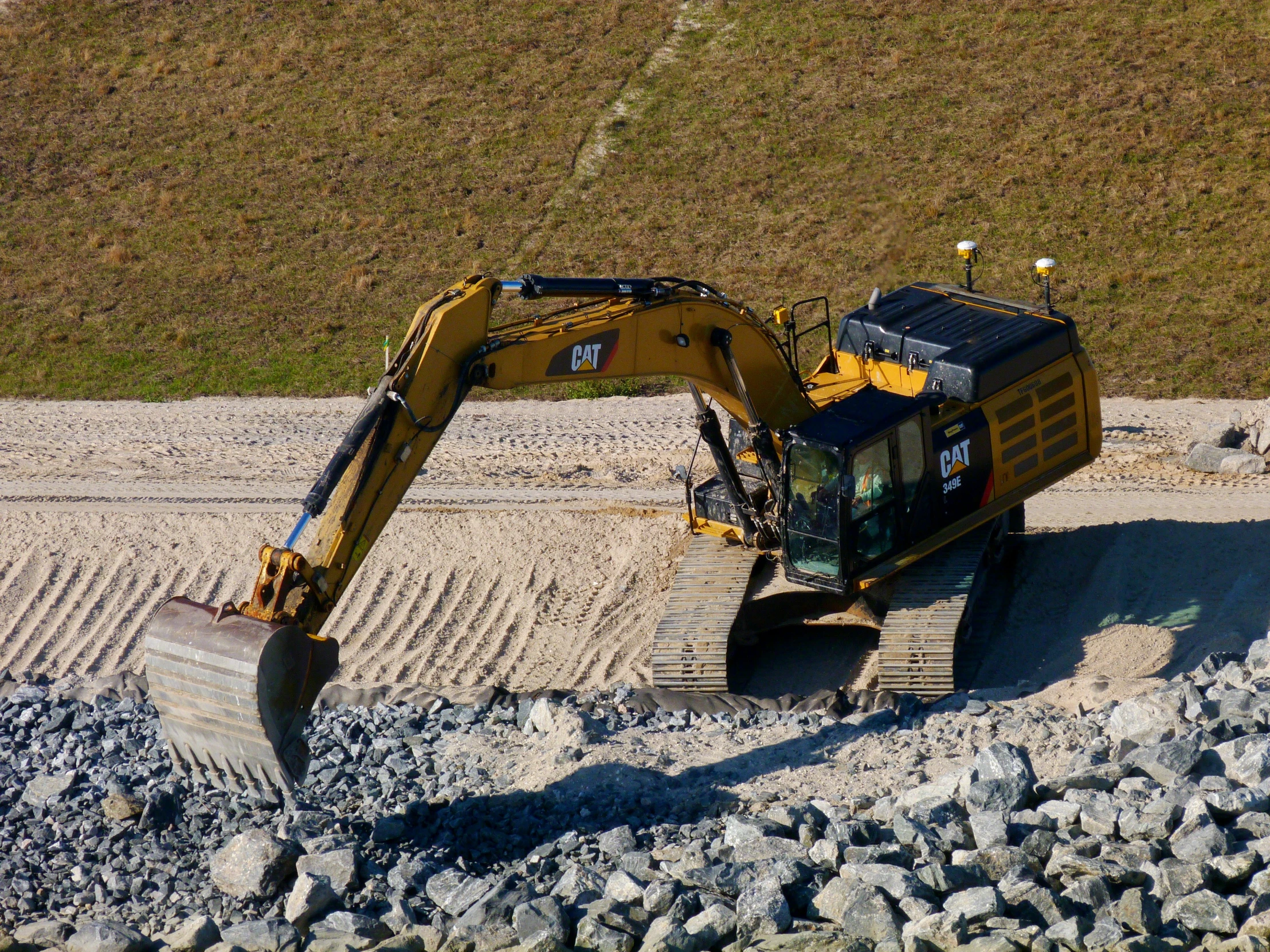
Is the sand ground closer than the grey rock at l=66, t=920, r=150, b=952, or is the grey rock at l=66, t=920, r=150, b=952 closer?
the grey rock at l=66, t=920, r=150, b=952

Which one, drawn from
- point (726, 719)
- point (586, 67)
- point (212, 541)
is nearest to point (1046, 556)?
point (726, 719)

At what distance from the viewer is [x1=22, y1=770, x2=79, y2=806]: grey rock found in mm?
10836

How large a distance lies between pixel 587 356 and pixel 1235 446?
914cm

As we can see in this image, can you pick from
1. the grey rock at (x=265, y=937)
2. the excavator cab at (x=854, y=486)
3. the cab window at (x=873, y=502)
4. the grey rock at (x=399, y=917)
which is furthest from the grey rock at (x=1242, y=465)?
the grey rock at (x=265, y=937)

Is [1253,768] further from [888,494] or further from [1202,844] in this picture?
[888,494]

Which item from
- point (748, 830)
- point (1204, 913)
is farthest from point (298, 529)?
point (1204, 913)

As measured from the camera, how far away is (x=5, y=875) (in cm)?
993

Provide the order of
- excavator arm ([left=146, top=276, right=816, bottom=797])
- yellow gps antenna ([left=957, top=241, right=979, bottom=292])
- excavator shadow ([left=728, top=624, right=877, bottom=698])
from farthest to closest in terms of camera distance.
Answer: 1. yellow gps antenna ([left=957, top=241, right=979, bottom=292])
2. excavator shadow ([left=728, top=624, right=877, bottom=698])
3. excavator arm ([left=146, top=276, right=816, bottom=797])

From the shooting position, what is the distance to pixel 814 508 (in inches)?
459

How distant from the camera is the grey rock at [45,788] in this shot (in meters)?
10.8

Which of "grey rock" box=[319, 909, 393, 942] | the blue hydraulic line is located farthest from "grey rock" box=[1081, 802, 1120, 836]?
the blue hydraulic line

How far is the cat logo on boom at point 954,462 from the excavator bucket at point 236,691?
516 centimetres

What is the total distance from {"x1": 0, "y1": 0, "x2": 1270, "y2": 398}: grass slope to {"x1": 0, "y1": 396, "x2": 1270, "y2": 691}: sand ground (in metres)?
3.71

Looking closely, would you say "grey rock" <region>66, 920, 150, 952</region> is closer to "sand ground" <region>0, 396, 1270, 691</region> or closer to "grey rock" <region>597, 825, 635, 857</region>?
"grey rock" <region>597, 825, 635, 857</region>
